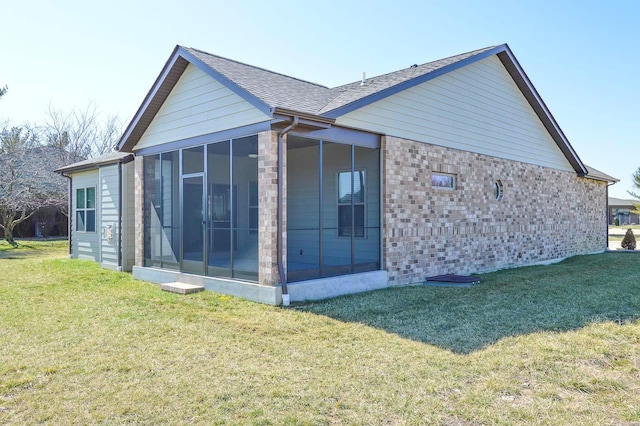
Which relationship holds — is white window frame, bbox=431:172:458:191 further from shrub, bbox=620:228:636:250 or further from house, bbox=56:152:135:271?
shrub, bbox=620:228:636:250

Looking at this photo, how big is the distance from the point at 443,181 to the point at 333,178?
271 centimetres

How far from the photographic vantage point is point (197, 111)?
29.6 feet

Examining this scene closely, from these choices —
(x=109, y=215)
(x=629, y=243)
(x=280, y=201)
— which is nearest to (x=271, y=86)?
(x=280, y=201)

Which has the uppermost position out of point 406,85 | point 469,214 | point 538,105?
point 538,105

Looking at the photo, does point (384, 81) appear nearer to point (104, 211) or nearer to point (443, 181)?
point (443, 181)

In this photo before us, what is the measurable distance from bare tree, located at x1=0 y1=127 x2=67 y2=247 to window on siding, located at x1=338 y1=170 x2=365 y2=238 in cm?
1730

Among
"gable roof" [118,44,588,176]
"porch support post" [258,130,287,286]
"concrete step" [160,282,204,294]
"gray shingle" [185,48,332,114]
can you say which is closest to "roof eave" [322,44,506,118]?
"gable roof" [118,44,588,176]

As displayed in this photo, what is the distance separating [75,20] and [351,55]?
7.52 meters

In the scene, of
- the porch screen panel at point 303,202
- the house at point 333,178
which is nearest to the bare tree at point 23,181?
the house at point 333,178

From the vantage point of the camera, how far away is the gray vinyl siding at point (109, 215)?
1216 centimetres

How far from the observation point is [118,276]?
10727mm

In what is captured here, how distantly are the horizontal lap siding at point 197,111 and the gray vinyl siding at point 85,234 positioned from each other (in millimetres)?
4314

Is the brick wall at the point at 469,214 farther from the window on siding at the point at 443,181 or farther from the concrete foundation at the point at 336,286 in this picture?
the concrete foundation at the point at 336,286

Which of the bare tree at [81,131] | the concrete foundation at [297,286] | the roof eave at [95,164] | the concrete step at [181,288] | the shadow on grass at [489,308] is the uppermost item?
the bare tree at [81,131]
